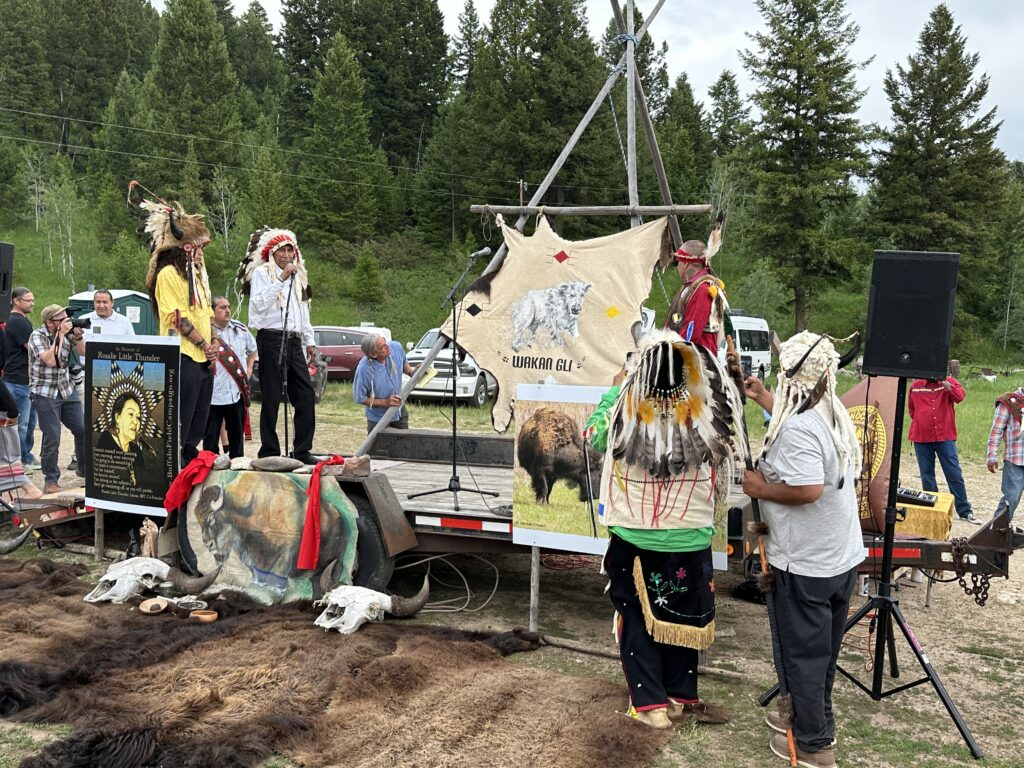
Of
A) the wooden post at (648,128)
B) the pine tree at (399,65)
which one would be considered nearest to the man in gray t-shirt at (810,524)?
the wooden post at (648,128)

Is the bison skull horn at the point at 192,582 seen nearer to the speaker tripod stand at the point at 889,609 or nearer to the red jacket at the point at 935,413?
the speaker tripod stand at the point at 889,609

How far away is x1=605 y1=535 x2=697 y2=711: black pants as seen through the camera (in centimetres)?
385

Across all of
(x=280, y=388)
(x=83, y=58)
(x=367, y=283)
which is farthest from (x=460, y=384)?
(x=83, y=58)

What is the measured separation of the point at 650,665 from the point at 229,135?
44720mm

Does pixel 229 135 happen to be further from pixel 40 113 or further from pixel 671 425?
pixel 671 425

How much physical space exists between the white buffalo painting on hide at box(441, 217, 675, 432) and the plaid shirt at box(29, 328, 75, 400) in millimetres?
4441

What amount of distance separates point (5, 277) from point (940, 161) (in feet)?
128

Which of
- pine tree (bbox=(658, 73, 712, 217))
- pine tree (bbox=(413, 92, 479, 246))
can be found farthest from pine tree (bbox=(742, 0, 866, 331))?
pine tree (bbox=(413, 92, 479, 246))

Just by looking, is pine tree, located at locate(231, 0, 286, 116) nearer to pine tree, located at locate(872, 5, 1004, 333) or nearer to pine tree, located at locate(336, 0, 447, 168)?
pine tree, located at locate(336, 0, 447, 168)

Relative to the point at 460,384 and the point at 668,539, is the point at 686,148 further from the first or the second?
the point at 668,539

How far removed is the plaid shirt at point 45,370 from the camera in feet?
28.1

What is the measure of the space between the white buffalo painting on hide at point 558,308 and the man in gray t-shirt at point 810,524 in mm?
2656

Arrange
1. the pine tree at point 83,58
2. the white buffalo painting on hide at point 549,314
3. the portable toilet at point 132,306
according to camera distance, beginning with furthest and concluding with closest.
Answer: the pine tree at point 83,58 < the portable toilet at point 132,306 < the white buffalo painting on hide at point 549,314

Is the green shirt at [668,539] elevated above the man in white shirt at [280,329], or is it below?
below
